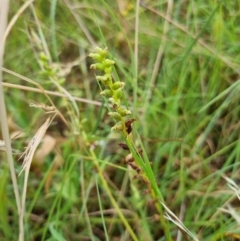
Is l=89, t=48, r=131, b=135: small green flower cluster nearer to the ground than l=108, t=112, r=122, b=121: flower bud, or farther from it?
farther from it

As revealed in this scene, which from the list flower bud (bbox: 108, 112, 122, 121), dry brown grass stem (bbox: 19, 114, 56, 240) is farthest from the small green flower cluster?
dry brown grass stem (bbox: 19, 114, 56, 240)

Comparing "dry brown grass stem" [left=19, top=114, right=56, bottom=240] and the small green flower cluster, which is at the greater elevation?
the small green flower cluster

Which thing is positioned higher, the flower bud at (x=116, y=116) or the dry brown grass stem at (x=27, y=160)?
the flower bud at (x=116, y=116)

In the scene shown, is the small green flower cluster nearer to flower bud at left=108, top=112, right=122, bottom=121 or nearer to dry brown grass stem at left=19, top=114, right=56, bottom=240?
flower bud at left=108, top=112, right=122, bottom=121

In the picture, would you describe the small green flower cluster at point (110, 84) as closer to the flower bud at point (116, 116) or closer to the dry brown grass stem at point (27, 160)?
the flower bud at point (116, 116)

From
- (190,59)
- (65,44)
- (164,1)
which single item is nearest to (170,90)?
(190,59)

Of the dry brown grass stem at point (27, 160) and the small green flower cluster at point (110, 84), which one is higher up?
the small green flower cluster at point (110, 84)

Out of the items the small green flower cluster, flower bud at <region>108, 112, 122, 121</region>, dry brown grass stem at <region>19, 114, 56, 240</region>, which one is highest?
the small green flower cluster

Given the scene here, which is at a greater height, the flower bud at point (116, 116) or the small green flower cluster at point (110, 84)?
the small green flower cluster at point (110, 84)

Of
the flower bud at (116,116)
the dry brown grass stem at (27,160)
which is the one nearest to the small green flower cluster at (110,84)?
the flower bud at (116,116)

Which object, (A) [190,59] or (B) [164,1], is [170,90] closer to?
(A) [190,59]

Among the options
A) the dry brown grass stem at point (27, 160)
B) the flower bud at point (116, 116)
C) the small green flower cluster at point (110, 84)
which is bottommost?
the dry brown grass stem at point (27, 160)
